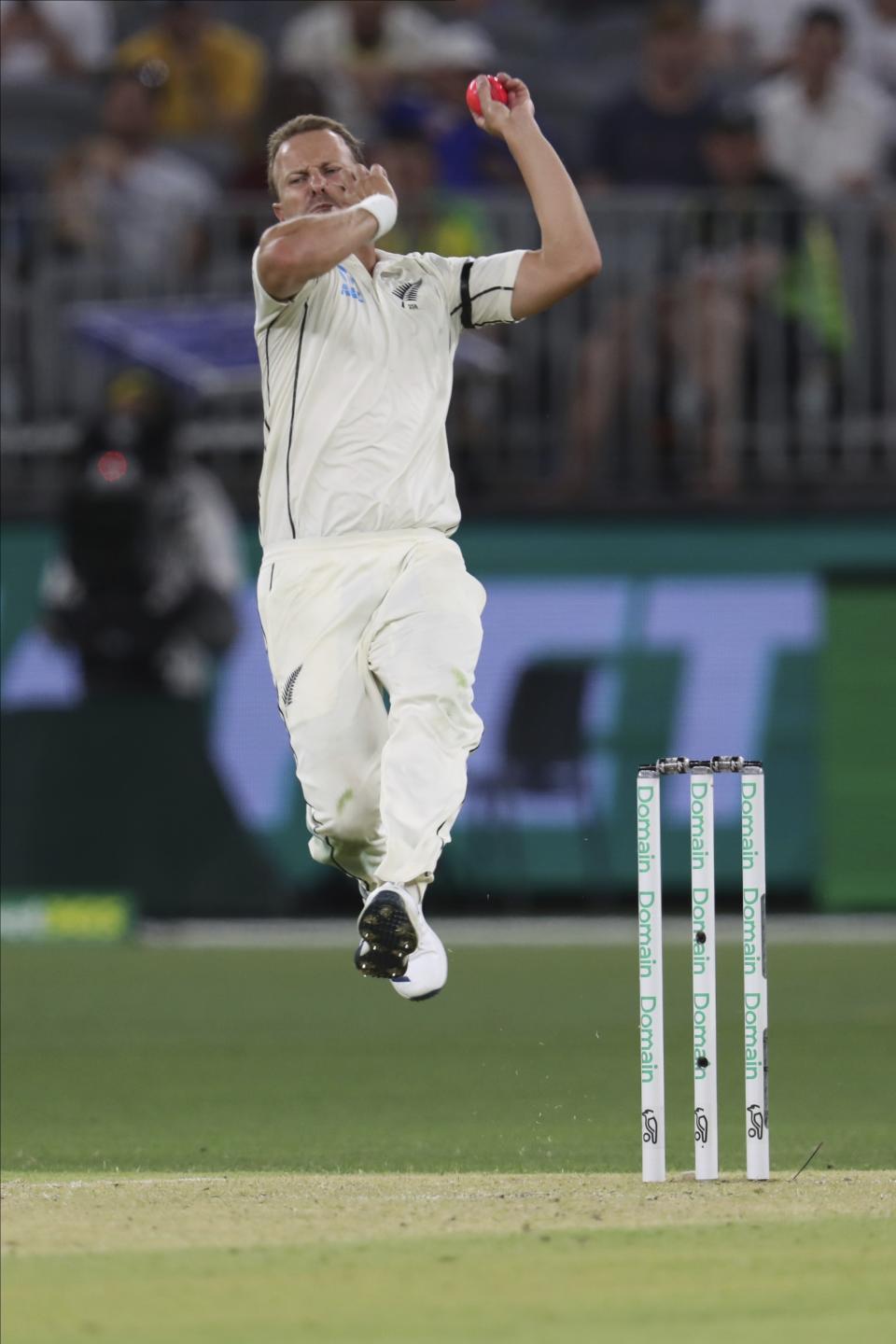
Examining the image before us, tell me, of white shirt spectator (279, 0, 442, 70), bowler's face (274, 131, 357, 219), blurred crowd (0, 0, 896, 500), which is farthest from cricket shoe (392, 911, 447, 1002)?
white shirt spectator (279, 0, 442, 70)

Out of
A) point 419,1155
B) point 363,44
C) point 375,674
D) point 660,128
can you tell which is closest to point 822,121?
point 660,128

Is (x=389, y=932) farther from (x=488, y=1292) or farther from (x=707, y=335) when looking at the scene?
(x=707, y=335)

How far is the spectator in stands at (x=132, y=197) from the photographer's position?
1588cm

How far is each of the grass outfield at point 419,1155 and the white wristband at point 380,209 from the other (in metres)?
2.66

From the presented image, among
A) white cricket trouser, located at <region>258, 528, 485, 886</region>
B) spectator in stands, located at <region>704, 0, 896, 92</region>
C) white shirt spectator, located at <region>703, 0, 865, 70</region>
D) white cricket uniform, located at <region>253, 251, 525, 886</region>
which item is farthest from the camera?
white shirt spectator, located at <region>703, 0, 865, 70</region>

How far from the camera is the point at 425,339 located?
7480 millimetres

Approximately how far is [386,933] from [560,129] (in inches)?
443

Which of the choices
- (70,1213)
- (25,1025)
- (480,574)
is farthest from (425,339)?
(480,574)

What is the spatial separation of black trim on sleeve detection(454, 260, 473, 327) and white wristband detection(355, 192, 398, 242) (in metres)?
0.52

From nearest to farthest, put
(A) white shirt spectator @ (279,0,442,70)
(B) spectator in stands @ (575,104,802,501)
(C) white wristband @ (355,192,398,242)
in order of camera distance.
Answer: (C) white wristband @ (355,192,398,242)
(B) spectator in stands @ (575,104,802,501)
(A) white shirt spectator @ (279,0,442,70)

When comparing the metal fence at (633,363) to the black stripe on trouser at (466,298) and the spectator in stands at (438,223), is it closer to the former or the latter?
the spectator in stands at (438,223)

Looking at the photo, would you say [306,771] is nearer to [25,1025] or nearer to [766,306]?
[25,1025]

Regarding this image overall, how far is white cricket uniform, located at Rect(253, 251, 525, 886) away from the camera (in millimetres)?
7211

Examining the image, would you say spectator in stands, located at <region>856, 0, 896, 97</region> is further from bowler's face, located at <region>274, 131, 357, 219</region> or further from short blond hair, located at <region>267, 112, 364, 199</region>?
bowler's face, located at <region>274, 131, 357, 219</region>
